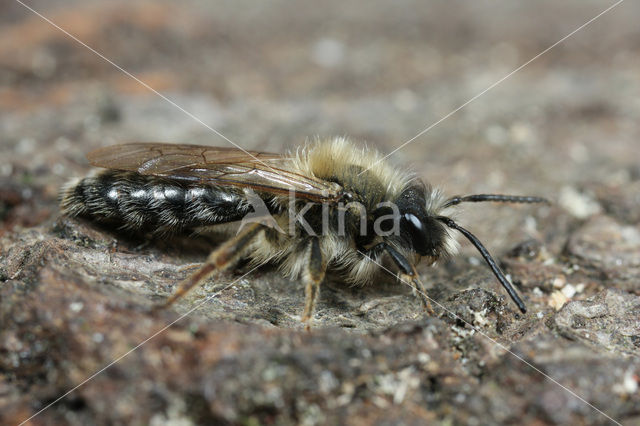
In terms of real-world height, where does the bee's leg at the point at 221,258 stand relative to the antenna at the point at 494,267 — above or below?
above

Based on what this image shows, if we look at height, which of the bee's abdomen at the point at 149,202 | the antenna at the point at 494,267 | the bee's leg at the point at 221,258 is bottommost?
the antenna at the point at 494,267

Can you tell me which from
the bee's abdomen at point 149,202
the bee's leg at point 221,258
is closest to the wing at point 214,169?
the bee's abdomen at point 149,202

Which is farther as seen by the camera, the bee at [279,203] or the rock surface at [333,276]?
the bee at [279,203]

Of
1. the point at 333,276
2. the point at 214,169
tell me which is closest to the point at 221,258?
the point at 214,169

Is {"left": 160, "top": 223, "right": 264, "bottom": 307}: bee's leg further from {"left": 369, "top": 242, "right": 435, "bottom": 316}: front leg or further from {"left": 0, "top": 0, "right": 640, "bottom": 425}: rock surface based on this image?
{"left": 369, "top": 242, "right": 435, "bottom": 316}: front leg

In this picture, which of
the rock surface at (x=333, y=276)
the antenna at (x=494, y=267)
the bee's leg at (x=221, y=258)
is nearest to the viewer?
the rock surface at (x=333, y=276)

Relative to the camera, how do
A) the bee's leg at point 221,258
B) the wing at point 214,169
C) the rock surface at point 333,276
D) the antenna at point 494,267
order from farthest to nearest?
the wing at point 214,169, the antenna at point 494,267, the bee's leg at point 221,258, the rock surface at point 333,276

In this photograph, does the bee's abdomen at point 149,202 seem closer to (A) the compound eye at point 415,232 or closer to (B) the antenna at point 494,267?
(A) the compound eye at point 415,232

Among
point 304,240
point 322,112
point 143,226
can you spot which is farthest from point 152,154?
point 322,112
